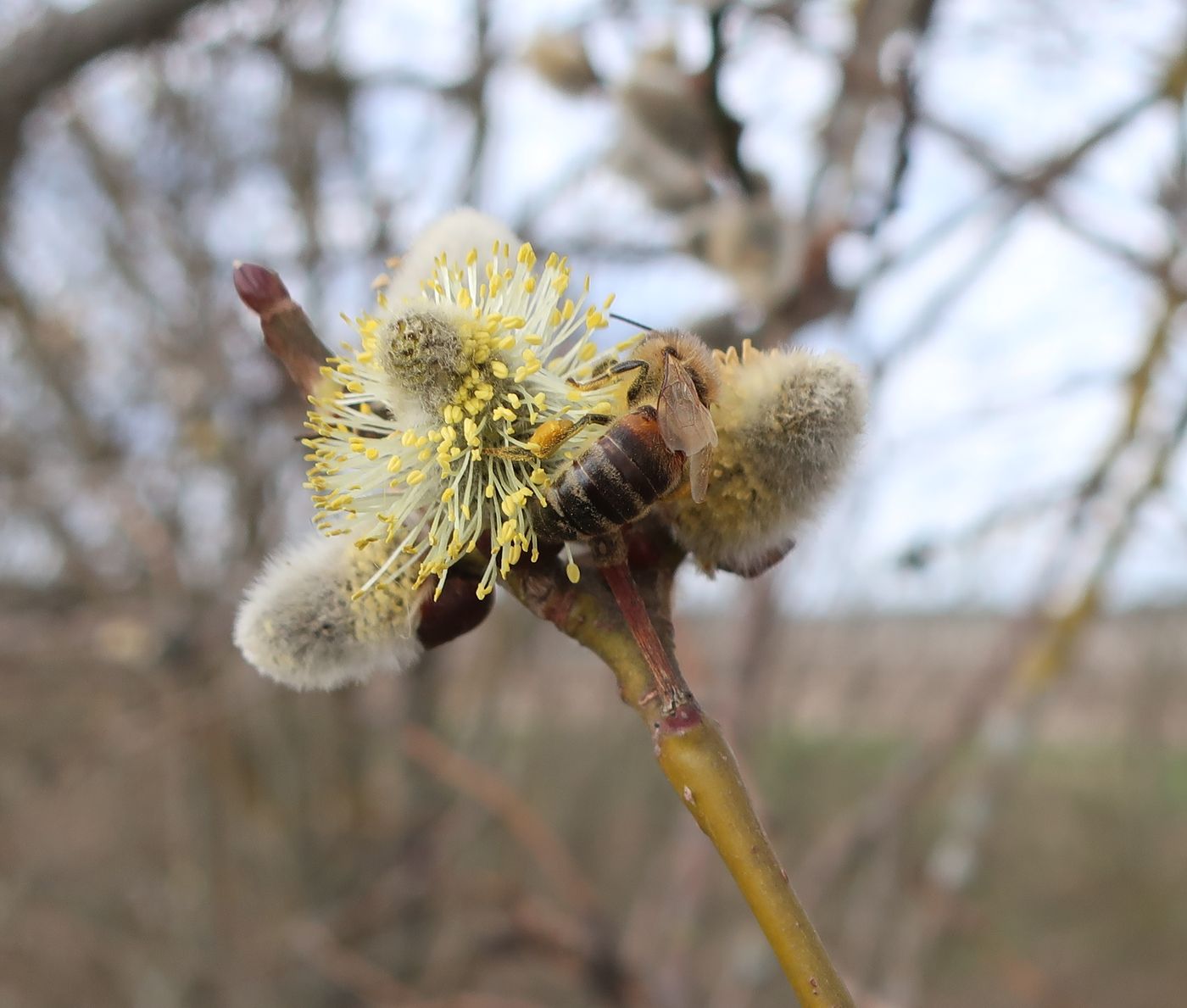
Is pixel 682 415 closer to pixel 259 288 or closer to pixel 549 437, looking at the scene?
pixel 549 437

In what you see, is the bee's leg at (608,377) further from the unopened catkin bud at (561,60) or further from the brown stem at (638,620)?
the unopened catkin bud at (561,60)

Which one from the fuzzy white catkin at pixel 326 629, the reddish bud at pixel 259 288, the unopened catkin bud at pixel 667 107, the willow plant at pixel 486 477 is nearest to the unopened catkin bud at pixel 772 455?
the willow plant at pixel 486 477

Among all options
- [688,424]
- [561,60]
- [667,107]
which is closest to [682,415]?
[688,424]

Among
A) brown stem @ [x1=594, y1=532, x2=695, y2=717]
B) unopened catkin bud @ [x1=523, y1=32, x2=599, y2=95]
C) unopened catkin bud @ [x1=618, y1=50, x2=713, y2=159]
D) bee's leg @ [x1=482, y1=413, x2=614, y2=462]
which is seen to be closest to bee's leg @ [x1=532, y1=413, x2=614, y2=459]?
bee's leg @ [x1=482, y1=413, x2=614, y2=462]

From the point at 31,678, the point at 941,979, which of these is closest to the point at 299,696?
the point at 31,678

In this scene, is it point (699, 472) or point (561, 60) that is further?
point (561, 60)

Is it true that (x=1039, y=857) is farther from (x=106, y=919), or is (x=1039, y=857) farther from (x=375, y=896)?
(x=106, y=919)

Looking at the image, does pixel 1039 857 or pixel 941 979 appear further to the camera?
pixel 1039 857
